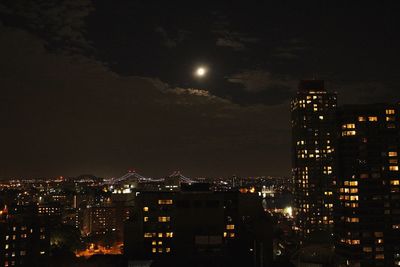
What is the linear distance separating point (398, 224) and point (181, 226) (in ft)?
81.8

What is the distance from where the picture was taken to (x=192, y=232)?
4381 centimetres

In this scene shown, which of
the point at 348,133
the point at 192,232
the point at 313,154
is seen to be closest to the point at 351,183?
the point at 348,133

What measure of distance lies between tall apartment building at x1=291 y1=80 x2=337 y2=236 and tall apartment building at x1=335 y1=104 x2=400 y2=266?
3201 cm

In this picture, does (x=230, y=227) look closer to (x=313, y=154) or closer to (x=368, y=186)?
(x=368, y=186)

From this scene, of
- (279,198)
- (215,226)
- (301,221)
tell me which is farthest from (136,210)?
(279,198)

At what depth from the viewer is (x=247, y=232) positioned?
49969 millimetres

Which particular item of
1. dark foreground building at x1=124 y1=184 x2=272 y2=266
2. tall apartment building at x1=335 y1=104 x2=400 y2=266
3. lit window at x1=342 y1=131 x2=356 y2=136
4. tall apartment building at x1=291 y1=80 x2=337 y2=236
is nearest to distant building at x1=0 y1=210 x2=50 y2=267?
dark foreground building at x1=124 y1=184 x2=272 y2=266

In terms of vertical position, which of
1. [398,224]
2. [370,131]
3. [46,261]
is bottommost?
[46,261]

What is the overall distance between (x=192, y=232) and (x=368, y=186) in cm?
2167

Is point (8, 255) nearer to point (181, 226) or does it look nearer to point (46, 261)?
point (46, 261)

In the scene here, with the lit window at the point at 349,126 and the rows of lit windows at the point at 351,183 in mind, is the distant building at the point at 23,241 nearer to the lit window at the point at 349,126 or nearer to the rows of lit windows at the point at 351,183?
the rows of lit windows at the point at 351,183

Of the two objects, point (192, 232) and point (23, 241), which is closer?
point (192, 232)

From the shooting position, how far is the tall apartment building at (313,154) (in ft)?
271

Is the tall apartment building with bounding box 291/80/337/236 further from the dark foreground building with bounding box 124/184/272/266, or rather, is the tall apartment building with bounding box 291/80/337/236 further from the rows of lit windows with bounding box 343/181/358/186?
the dark foreground building with bounding box 124/184/272/266
